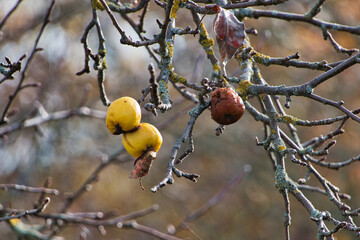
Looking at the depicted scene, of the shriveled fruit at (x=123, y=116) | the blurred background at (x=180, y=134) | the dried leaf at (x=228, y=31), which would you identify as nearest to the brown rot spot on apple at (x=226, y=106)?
the dried leaf at (x=228, y=31)

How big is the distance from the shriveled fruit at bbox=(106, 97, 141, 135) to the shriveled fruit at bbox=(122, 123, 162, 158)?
4 centimetres

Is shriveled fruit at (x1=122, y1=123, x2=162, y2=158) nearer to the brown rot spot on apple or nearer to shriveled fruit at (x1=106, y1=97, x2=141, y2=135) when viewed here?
shriveled fruit at (x1=106, y1=97, x2=141, y2=135)

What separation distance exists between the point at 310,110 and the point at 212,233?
136 inches

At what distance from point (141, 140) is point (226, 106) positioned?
375 mm

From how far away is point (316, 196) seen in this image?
846 centimetres

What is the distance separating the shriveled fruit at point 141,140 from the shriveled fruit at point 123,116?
0.04 m

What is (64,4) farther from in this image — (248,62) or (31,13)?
(248,62)

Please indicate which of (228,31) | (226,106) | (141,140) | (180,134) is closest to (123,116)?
(141,140)

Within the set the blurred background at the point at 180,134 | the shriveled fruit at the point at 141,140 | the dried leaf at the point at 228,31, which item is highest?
the dried leaf at the point at 228,31

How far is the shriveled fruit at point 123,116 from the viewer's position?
1.74m

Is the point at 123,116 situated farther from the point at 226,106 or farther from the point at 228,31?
the point at 228,31

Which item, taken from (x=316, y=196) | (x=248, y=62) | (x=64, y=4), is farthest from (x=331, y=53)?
(x=248, y=62)

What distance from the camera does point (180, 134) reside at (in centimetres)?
872

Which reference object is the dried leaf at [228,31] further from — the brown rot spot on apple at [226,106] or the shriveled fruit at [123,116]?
the shriveled fruit at [123,116]
